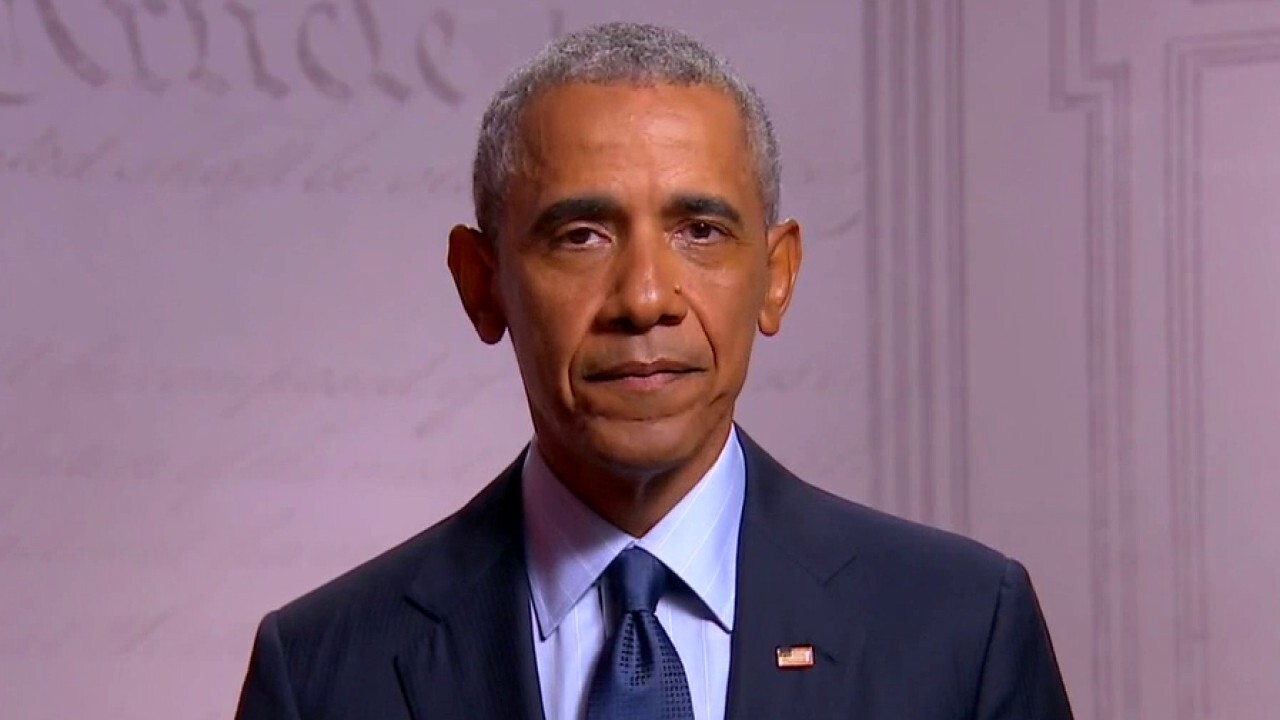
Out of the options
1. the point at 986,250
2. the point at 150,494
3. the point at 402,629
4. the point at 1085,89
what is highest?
the point at 1085,89

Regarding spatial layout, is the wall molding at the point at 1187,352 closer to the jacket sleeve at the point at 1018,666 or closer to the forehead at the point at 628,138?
the jacket sleeve at the point at 1018,666

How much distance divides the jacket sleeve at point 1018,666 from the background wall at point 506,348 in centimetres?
113

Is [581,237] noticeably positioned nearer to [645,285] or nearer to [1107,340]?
[645,285]

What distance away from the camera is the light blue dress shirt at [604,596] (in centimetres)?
108

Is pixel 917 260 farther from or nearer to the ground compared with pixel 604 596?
farther from the ground

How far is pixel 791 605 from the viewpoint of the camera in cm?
110

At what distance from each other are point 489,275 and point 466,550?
17 cm

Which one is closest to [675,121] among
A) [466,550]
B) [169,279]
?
[466,550]

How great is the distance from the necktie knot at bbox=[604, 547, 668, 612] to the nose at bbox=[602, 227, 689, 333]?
0.46 ft

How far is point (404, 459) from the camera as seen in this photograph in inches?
85.2

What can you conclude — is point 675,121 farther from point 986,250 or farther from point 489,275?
point 986,250

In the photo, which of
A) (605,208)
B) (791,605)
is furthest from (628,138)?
(791,605)

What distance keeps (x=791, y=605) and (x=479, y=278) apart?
27 centimetres

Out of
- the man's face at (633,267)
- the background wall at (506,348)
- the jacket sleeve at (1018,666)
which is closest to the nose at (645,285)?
the man's face at (633,267)
